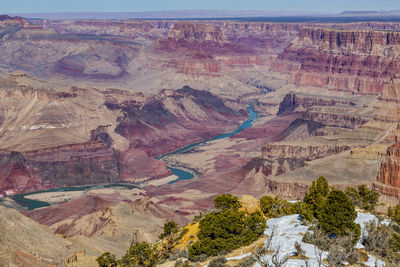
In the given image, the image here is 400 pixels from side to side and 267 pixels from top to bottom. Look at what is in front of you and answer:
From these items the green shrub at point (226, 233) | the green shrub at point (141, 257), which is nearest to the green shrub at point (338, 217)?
the green shrub at point (226, 233)

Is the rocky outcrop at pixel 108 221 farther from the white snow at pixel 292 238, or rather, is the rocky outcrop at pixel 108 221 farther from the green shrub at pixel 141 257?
the white snow at pixel 292 238

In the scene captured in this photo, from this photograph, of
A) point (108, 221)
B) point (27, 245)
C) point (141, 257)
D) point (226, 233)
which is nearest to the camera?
point (226, 233)

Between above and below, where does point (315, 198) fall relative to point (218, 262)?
below

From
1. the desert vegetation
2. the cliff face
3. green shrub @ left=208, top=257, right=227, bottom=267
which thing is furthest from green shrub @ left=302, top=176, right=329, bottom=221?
the cliff face

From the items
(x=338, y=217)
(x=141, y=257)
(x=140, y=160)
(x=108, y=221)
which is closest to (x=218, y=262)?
(x=338, y=217)

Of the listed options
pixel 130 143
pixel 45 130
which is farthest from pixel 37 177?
pixel 130 143

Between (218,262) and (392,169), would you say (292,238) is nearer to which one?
(218,262)

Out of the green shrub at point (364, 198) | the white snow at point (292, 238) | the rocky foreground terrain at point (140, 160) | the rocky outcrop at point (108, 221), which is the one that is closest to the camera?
the white snow at point (292, 238)

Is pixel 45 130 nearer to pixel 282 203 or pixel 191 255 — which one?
pixel 282 203

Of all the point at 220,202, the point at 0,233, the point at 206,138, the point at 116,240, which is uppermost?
the point at 220,202
